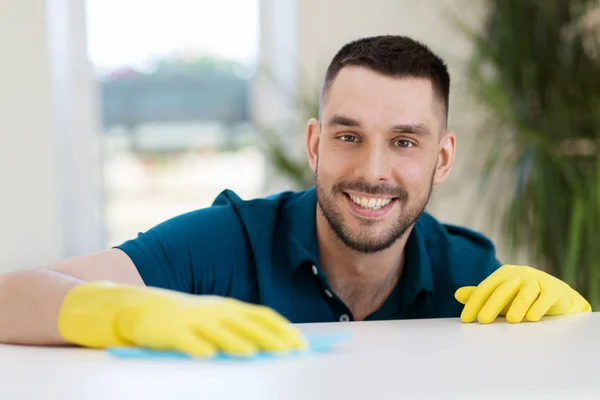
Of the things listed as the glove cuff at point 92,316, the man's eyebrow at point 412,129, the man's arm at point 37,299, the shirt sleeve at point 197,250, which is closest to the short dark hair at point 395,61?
the man's eyebrow at point 412,129

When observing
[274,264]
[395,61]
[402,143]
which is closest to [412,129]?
[402,143]

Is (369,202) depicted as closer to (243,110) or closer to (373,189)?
(373,189)

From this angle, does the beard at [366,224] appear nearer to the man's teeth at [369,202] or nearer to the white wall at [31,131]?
the man's teeth at [369,202]

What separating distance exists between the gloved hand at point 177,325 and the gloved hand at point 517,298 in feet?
1.34

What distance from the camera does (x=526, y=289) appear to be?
1.30 metres

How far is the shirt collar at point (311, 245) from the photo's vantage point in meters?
1.62

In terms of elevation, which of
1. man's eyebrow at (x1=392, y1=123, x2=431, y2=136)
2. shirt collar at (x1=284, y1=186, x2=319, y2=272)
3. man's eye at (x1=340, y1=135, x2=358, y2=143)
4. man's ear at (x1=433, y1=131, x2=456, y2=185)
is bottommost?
shirt collar at (x1=284, y1=186, x2=319, y2=272)

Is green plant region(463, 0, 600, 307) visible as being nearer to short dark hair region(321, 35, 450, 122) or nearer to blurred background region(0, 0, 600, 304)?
blurred background region(0, 0, 600, 304)

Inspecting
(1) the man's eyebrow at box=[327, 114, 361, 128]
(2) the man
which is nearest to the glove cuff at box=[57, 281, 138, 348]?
(2) the man

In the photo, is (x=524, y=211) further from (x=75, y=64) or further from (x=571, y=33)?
(x=75, y=64)

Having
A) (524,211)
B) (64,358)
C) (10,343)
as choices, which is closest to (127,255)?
(10,343)

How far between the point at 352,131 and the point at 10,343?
0.76 meters

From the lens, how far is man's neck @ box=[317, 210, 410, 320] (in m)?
1.66

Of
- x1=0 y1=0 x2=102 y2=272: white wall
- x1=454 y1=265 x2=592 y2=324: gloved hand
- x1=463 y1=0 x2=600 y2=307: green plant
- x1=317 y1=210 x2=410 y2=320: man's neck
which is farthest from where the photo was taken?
x1=0 y1=0 x2=102 y2=272: white wall
